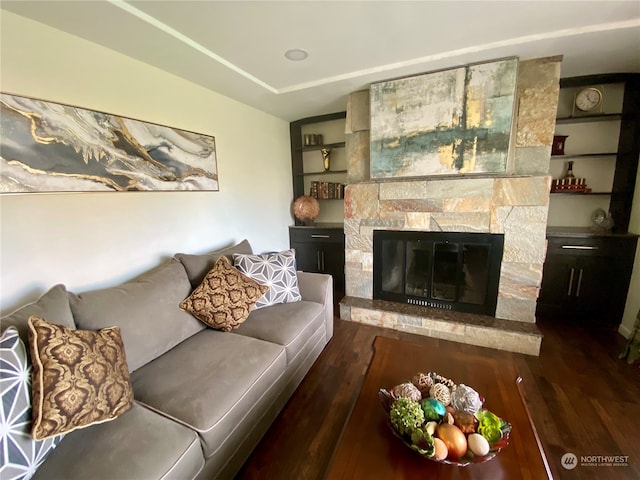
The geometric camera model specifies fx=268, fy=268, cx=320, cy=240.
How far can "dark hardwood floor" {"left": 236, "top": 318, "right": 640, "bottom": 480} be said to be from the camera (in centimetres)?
135

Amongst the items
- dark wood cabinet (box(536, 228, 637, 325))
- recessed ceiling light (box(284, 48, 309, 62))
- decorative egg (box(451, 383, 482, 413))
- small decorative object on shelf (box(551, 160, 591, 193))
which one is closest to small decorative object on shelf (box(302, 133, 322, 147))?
recessed ceiling light (box(284, 48, 309, 62))

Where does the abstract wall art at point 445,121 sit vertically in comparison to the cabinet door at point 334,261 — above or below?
above

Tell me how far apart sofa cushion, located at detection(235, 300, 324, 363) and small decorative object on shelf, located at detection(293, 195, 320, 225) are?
5.30ft

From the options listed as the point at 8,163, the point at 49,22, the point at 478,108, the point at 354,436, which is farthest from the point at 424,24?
the point at 8,163

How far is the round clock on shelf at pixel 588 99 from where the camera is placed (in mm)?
2398

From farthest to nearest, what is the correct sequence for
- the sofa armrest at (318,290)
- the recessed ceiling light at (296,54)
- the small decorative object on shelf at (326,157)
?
the small decorative object on shelf at (326,157)
the sofa armrest at (318,290)
the recessed ceiling light at (296,54)

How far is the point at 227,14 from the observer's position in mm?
1504

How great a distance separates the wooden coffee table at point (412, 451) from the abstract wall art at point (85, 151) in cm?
198

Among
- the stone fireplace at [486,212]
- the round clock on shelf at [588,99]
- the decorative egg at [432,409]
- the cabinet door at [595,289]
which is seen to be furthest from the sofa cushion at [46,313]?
the round clock on shelf at [588,99]

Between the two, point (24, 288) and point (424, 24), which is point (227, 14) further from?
point (24, 288)

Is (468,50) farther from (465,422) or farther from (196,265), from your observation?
(196,265)

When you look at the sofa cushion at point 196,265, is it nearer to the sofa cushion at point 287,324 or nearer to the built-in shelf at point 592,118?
the sofa cushion at point 287,324

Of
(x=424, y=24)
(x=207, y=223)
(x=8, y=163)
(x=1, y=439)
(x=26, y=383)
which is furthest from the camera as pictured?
(x=207, y=223)

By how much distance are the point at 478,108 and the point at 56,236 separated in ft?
9.96
